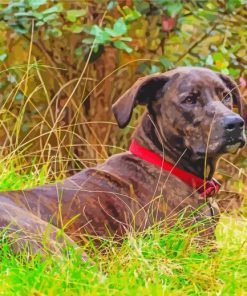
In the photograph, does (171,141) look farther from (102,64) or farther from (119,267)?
(102,64)

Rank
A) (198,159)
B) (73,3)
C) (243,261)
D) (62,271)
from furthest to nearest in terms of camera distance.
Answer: (73,3), (198,159), (243,261), (62,271)

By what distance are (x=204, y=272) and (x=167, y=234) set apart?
46cm

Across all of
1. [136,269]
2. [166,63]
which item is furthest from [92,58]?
[136,269]

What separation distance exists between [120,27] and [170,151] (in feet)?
4.77

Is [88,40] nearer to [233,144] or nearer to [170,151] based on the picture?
[170,151]

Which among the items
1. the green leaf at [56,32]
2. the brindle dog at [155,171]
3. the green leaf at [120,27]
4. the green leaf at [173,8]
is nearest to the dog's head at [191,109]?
the brindle dog at [155,171]

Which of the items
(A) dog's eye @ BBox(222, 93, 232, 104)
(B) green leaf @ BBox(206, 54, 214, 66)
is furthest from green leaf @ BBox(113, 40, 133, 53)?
(A) dog's eye @ BBox(222, 93, 232, 104)

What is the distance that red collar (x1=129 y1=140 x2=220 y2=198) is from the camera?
4.91 m

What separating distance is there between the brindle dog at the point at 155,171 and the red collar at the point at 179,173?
24 millimetres

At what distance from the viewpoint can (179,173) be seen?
4.92 metres

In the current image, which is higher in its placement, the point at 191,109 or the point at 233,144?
the point at 191,109

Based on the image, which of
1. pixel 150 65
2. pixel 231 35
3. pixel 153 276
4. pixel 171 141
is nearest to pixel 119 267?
pixel 153 276

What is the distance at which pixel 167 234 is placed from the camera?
461 centimetres

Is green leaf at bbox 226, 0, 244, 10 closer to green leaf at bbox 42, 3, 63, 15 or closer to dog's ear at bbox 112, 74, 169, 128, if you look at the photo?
green leaf at bbox 42, 3, 63, 15
